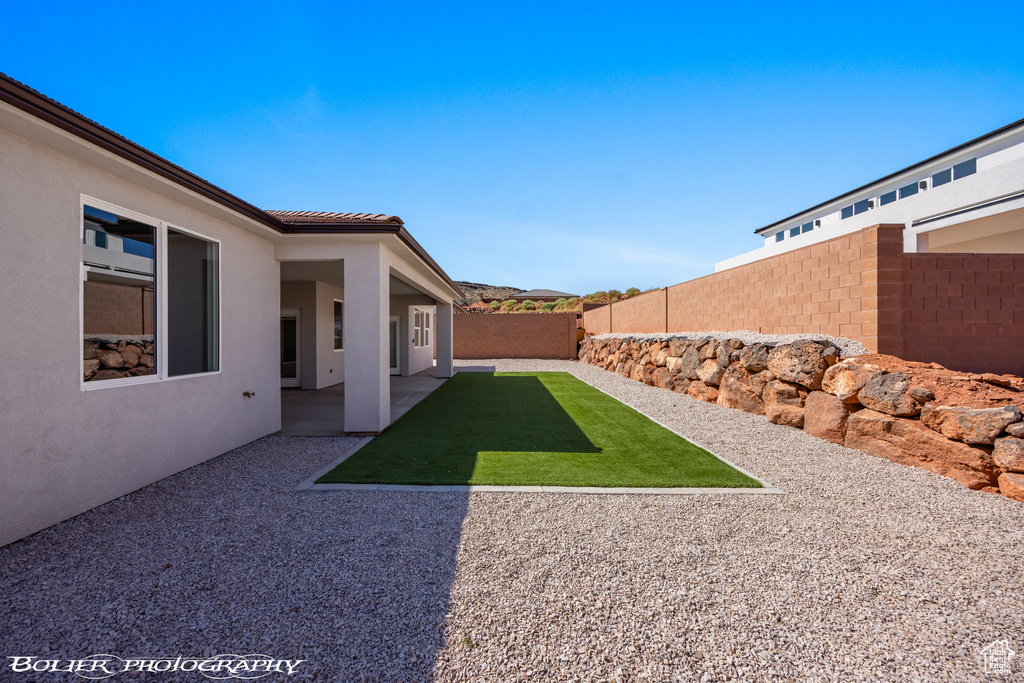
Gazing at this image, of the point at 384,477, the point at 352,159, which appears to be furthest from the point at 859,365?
the point at 352,159

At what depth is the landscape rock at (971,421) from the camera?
170 inches

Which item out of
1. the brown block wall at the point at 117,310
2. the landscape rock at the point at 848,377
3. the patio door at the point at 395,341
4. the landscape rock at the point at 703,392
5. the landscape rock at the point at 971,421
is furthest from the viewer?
the patio door at the point at 395,341

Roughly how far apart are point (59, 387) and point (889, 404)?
8.33 metres

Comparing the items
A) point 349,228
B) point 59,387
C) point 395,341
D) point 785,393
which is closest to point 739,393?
point 785,393

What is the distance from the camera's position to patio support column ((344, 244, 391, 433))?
677cm

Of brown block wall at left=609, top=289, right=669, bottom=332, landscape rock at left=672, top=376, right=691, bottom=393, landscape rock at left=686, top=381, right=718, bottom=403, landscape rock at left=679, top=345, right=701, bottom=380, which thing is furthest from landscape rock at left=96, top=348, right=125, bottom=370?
brown block wall at left=609, top=289, right=669, bottom=332

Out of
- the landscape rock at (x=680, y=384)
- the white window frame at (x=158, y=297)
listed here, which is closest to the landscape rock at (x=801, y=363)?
the landscape rock at (x=680, y=384)

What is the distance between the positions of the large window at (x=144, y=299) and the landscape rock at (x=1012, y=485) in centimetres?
842

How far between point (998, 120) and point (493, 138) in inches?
792

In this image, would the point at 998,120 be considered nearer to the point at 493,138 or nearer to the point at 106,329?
the point at 493,138

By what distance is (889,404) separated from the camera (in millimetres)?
5387

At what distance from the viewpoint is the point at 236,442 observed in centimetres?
617

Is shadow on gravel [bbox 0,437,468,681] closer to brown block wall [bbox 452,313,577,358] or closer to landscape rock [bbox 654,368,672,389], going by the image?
landscape rock [bbox 654,368,672,389]

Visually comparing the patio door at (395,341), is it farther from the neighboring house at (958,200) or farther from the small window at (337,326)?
the neighboring house at (958,200)
